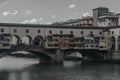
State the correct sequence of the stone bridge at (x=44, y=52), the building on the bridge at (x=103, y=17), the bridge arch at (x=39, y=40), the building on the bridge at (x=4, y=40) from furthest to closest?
the building on the bridge at (x=103, y=17) < the bridge arch at (x=39, y=40) < the building on the bridge at (x=4, y=40) < the stone bridge at (x=44, y=52)

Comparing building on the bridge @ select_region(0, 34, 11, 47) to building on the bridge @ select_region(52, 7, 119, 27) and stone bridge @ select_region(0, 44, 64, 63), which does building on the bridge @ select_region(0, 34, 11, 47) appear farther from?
building on the bridge @ select_region(52, 7, 119, 27)

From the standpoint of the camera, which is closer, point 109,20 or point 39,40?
point 39,40

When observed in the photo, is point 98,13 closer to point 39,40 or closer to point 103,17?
point 103,17

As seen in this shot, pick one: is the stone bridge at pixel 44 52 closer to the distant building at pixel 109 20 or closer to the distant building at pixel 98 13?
the distant building at pixel 109 20

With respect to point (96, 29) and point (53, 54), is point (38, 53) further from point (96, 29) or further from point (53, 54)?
point (96, 29)

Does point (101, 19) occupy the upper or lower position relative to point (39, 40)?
upper

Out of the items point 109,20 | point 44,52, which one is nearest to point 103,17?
point 109,20

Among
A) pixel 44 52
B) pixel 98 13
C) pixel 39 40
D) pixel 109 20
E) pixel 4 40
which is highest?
pixel 98 13

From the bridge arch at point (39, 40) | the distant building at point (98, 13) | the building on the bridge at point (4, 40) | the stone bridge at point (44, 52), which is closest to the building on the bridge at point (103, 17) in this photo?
the distant building at point (98, 13)

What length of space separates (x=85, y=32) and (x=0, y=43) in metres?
22.8

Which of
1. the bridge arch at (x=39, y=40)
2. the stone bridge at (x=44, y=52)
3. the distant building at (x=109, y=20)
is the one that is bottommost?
the stone bridge at (x=44, y=52)

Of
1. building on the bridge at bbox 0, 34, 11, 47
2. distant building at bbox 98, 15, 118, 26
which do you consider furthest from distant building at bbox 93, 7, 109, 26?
building on the bridge at bbox 0, 34, 11, 47

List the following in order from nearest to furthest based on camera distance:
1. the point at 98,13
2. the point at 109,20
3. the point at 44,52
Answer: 1. the point at 44,52
2. the point at 109,20
3. the point at 98,13

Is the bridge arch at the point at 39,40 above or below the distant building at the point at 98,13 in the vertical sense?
below
